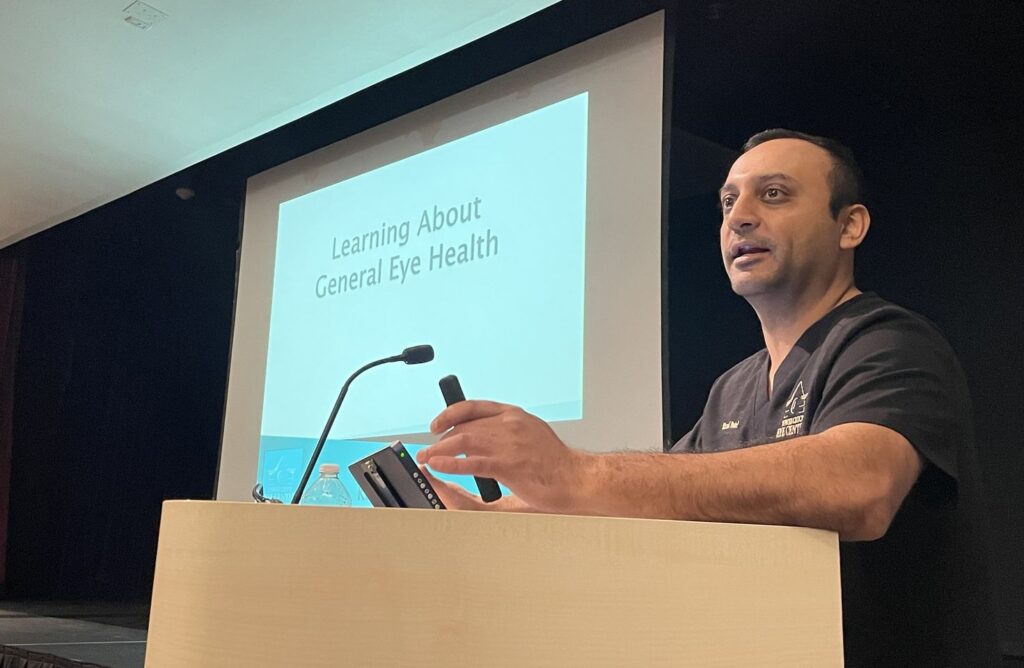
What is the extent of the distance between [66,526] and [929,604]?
4.16 metres

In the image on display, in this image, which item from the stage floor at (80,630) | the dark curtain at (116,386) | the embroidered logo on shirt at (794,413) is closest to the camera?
the embroidered logo on shirt at (794,413)

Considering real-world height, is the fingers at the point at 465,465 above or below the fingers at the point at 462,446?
below

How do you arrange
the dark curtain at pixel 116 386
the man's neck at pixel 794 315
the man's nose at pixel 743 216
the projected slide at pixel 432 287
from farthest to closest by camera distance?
the dark curtain at pixel 116 386 → the projected slide at pixel 432 287 → the man's nose at pixel 743 216 → the man's neck at pixel 794 315

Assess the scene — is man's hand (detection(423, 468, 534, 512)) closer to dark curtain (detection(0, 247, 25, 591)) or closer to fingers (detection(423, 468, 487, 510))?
fingers (detection(423, 468, 487, 510))

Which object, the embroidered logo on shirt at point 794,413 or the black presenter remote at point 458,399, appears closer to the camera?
the black presenter remote at point 458,399

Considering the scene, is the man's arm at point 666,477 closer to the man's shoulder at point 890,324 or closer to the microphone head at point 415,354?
the man's shoulder at point 890,324

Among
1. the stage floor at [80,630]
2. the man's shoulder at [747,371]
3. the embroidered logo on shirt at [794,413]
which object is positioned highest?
the man's shoulder at [747,371]

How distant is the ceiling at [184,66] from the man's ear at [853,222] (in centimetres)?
129

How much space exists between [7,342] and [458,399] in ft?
15.7

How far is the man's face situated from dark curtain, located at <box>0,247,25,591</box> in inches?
172

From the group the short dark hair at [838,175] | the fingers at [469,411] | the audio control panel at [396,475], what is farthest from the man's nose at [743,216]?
the fingers at [469,411]

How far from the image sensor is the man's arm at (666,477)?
74 cm

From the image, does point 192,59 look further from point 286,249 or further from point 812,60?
point 812,60

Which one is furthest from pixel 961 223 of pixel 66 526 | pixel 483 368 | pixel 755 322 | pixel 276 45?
pixel 66 526
